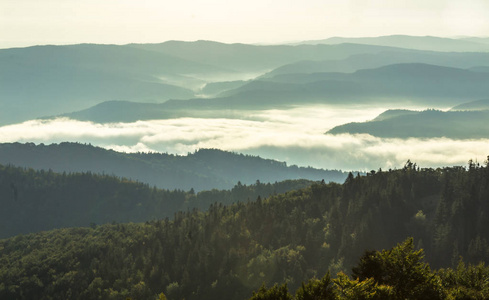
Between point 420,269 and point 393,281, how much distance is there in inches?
144

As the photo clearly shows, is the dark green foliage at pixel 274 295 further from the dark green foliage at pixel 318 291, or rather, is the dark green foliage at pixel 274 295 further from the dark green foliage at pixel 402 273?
the dark green foliage at pixel 402 273

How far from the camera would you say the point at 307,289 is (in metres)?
79.2

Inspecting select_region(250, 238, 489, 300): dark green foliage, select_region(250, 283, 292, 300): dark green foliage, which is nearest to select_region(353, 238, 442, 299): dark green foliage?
select_region(250, 238, 489, 300): dark green foliage

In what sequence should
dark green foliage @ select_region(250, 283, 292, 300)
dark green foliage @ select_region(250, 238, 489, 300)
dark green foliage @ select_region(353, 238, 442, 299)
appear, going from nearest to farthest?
1. dark green foliage @ select_region(250, 238, 489, 300)
2. dark green foliage @ select_region(250, 283, 292, 300)
3. dark green foliage @ select_region(353, 238, 442, 299)

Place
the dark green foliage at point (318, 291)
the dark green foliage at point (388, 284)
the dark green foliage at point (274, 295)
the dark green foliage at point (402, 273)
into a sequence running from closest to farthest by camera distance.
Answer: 1. the dark green foliage at point (388, 284)
2. the dark green foliage at point (318, 291)
3. the dark green foliage at point (274, 295)
4. the dark green foliage at point (402, 273)

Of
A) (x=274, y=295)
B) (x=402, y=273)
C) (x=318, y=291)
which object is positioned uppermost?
(x=402, y=273)

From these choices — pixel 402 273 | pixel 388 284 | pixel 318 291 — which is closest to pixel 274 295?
pixel 318 291

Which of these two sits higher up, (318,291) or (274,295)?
(318,291)

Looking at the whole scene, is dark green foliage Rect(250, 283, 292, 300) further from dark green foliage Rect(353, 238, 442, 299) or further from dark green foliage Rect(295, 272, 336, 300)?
dark green foliage Rect(353, 238, 442, 299)

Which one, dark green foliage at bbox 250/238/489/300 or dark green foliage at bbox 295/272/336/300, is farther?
dark green foliage at bbox 295/272/336/300

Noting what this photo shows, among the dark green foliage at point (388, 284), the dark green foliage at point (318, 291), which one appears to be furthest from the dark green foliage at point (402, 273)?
the dark green foliage at point (318, 291)

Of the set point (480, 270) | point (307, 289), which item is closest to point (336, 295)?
point (307, 289)

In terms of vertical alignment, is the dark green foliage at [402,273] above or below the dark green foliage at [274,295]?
above

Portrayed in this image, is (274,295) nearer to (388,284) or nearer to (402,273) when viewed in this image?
(388,284)
